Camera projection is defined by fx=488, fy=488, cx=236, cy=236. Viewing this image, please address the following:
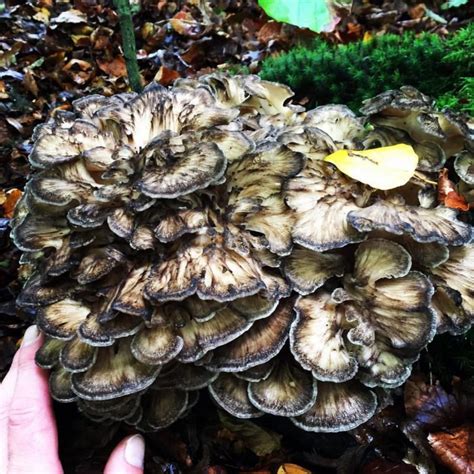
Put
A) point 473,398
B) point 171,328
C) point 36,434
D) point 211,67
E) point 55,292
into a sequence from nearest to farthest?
1. point 171,328
2. point 55,292
3. point 36,434
4. point 473,398
5. point 211,67

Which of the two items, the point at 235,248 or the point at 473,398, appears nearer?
the point at 235,248

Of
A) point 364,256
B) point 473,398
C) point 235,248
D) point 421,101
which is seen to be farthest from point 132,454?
point 421,101

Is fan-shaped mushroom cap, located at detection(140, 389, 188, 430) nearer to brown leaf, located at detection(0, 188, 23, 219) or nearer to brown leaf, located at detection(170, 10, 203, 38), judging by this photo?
brown leaf, located at detection(0, 188, 23, 219)

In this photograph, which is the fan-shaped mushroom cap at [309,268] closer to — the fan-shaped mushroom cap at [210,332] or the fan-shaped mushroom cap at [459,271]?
the fan-shaped mushroom cap at [210,332]

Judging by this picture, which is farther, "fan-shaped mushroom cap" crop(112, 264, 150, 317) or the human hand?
the human hand

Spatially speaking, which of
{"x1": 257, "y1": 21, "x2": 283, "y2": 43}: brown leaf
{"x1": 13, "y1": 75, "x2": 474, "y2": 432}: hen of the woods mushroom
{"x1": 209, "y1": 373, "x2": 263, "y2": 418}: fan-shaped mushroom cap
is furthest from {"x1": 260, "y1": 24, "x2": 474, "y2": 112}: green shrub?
{"x1": 257, "y1": 21, "x2": 283, "y2": 43}: brown leaf

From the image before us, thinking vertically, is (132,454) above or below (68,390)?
below

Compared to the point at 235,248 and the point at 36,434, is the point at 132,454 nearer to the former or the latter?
the point at 36,434

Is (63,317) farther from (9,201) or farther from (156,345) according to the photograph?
(9,201)
